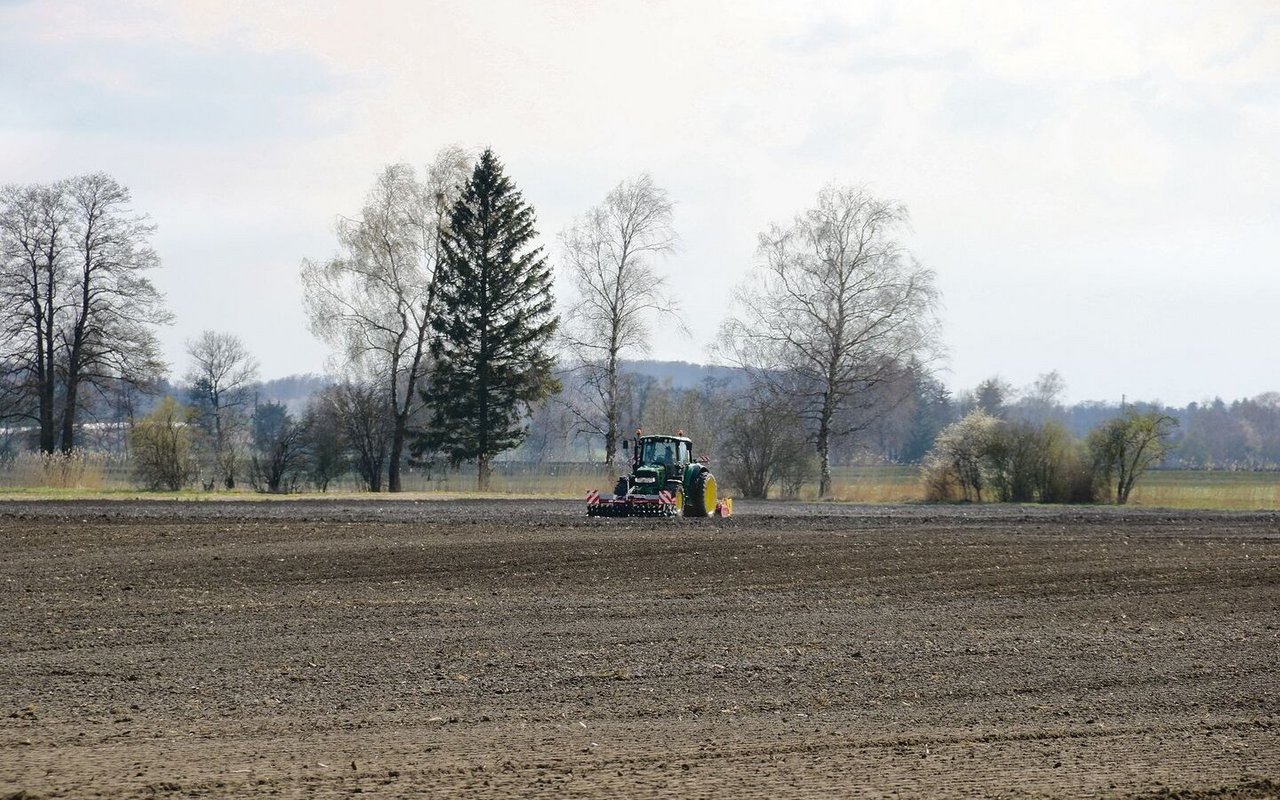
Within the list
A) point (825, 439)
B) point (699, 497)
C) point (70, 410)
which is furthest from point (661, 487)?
point (70, 410)

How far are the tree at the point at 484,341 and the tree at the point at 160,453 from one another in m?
9.19

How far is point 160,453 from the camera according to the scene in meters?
47.8

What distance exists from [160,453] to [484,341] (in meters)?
12.7

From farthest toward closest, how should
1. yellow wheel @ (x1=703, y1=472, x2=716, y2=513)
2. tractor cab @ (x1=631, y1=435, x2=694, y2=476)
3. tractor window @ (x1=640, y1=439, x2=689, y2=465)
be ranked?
tractor window @ (x1=640, y1=439, x2=689, y2=465)
tractor cab @ (x1=631, y1=435, x2=694, y2=476)
yellow wheel @ (x1=703, y1=472, x2=716, y2=513)

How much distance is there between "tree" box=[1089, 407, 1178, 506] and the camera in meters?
48.8

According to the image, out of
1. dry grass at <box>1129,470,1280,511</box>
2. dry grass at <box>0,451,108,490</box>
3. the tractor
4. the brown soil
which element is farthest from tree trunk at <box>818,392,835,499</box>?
the brown soil

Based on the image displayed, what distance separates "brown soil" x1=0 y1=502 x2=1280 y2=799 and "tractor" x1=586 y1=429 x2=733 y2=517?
29.5 feet

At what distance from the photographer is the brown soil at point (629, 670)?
8383mm

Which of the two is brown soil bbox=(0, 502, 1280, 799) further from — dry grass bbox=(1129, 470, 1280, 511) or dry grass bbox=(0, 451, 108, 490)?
dry grass bbox=(1129, 470, 1280, 511)

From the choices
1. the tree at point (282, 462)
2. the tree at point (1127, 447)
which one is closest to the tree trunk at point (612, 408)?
the tree at point (282, 462)

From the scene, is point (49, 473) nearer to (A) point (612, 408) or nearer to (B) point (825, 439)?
(A) point (612, 408)

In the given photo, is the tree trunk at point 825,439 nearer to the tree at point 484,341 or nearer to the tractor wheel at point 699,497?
the tree at point 484,341

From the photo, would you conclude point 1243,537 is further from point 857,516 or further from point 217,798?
point 217,798

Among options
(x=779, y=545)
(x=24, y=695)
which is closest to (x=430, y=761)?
(x=24, y=695)
